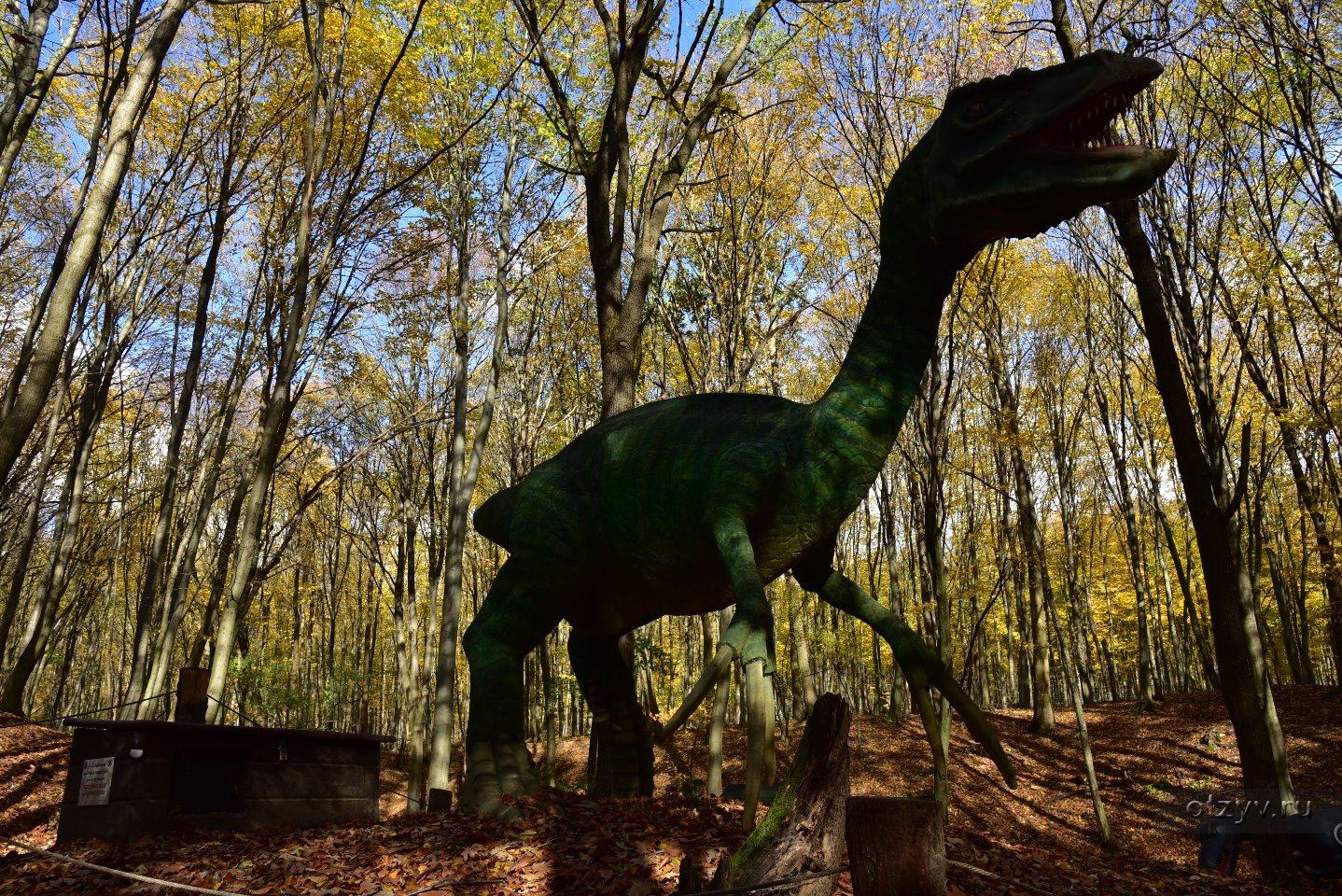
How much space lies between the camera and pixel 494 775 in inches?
167

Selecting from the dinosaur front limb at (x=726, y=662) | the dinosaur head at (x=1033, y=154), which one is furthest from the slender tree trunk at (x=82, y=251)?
the dinosaur head at (x=1033, y=154)

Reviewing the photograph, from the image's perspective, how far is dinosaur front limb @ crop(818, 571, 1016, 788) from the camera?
2.90 m

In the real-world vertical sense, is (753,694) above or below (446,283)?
below

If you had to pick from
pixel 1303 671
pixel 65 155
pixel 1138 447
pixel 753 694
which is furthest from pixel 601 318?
pixel 1303 671

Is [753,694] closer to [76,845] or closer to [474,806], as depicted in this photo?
[474,806]

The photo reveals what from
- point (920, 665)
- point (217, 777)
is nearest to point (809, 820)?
point (920, 665)

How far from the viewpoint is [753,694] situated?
271cm

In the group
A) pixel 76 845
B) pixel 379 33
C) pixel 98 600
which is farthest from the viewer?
pixel 98 600

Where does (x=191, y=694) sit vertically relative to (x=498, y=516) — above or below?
below

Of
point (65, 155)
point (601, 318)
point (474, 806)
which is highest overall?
point (65, 155)

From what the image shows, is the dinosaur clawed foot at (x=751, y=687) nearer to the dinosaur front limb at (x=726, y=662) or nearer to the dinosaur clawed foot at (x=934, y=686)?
the dinosaur front limb at (x=726, y=662)

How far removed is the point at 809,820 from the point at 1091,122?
266cm

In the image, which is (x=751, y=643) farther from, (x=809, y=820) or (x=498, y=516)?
(x=498, y=516)

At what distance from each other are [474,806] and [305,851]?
91 centimetres
